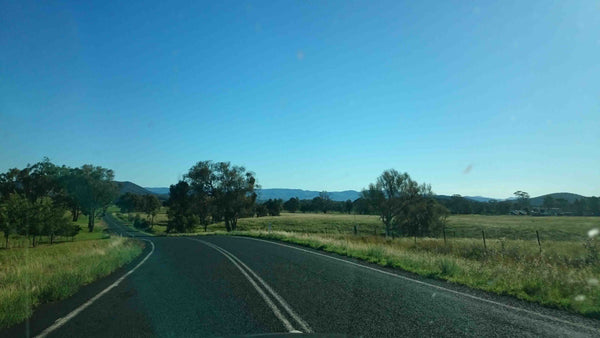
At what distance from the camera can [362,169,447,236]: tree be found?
53.8 metres

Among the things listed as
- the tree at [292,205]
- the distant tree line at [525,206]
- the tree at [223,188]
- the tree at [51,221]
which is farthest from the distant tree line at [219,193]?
the tree at [292,205]

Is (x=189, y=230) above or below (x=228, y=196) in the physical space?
below

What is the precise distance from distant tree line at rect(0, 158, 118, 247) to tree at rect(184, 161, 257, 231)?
21206mm

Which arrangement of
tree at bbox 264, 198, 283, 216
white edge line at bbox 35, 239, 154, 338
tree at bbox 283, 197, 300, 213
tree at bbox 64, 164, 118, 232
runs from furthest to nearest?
tree at bbox 283, 197, 300, 213
tree at bbox 264, 198, 283, 216
tree at bbox 64, 164, 118, 232
white edge line at bbox 35, 239, 154, 338

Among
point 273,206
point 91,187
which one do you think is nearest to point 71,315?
point 91,187

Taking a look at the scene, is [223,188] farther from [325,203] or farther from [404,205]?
[325,203]

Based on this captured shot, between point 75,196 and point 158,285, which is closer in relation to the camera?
point 158,285

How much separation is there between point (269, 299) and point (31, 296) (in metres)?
5.23

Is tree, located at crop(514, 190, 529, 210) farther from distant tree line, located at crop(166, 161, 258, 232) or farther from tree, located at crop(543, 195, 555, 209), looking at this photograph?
distant tree line, located at crop(166, 161, 258, 232)

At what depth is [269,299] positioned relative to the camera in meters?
8.20

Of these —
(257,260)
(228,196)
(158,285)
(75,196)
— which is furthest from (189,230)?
(158,285)

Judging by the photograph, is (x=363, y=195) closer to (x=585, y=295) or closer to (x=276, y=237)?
(x=276, y=237)

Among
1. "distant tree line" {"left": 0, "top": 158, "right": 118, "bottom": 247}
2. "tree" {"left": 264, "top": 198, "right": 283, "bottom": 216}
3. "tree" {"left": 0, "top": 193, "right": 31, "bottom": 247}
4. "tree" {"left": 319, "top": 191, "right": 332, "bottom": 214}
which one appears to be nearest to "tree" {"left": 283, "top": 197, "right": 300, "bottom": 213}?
"tree" {"left": 319, "top": 191, "right": 332, "bottom": 214}

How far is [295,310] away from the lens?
715cm
